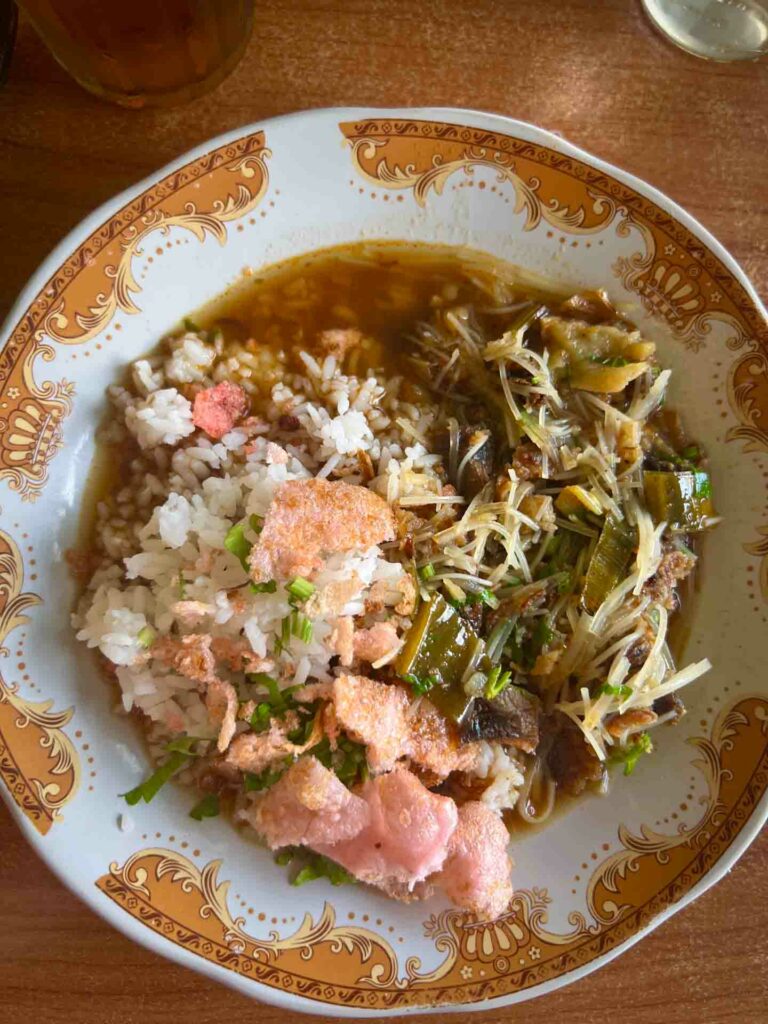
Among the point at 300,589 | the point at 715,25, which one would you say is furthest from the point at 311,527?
the point at 715,25

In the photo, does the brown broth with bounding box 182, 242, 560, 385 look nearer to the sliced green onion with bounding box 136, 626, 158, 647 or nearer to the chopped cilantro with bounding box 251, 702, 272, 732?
the sliced green onion with bounding box 136, 626, 158, 647

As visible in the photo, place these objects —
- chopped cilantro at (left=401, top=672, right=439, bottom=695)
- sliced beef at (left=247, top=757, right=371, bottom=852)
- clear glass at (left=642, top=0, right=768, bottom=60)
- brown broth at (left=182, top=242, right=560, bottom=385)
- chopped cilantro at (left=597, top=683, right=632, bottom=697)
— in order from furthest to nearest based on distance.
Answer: clear glass at (left=642, top=0, right=768, bottom=60), brown broth at (left=182, top=242, right=560, bottom=385), chopped cilantro at (left=597, top=683, right=632, bottom=697), chopped cilantro at (left=401, top=672, right=439, bottom=695), sliced beef at (left=247, top=757, right=371, bottom=852)

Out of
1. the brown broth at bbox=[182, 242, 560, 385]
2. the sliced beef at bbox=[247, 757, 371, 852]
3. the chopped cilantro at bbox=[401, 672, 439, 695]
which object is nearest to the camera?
the sliced beef at bbox=[247, 757, 371, 852]

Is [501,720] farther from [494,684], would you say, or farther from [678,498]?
[678,498]

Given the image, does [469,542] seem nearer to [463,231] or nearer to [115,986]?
A: [463,231]

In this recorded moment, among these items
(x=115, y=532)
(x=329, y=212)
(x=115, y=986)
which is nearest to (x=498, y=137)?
(x=329, y=212)

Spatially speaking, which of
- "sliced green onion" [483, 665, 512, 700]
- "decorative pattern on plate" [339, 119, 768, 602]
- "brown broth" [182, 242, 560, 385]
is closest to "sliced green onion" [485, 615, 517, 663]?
"sliced green onion" [483, 665, 512, 700]

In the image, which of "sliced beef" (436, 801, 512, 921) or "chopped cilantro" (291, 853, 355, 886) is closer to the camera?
"sliced beef" (436, 801, 512, 921)

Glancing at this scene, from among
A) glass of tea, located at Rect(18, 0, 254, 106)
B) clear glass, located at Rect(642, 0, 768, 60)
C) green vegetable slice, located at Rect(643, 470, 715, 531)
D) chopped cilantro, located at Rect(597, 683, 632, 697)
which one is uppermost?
clear glass, located at Rect(642, 0, 768, 60)
